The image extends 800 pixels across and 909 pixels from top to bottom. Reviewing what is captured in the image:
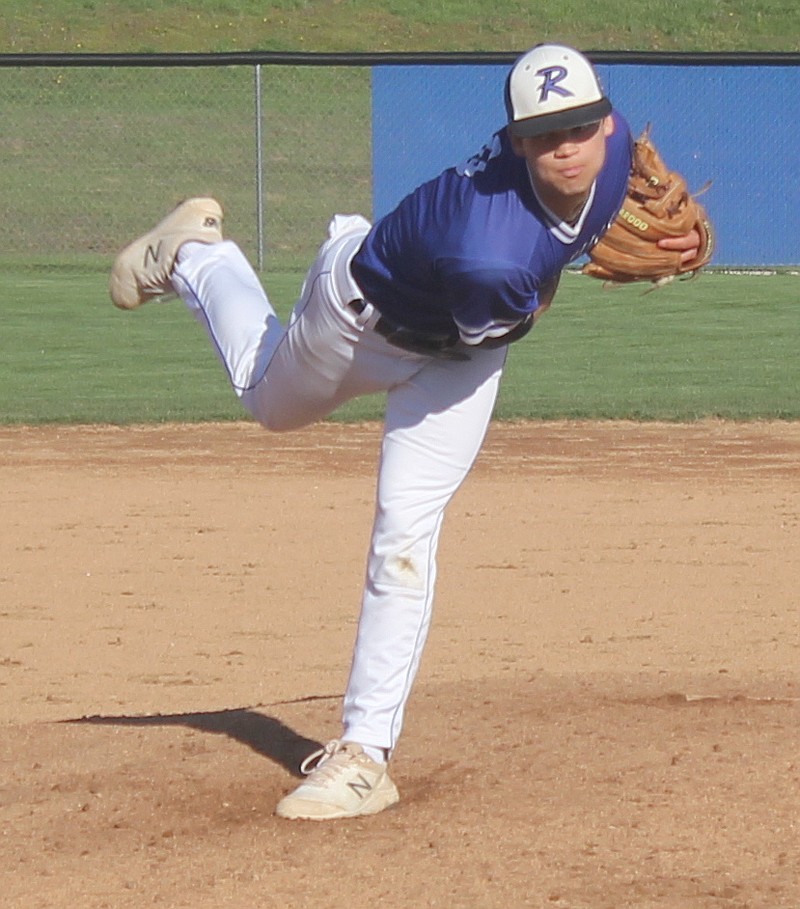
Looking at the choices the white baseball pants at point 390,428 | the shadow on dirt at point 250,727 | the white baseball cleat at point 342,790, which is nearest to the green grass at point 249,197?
the shadow on dirt at point 250,727

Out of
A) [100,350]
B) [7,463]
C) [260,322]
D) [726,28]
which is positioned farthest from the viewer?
[726,28]

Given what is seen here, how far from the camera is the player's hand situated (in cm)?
379

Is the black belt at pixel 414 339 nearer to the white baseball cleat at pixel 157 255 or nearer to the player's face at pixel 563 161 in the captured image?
the player's face at pixel 563 161

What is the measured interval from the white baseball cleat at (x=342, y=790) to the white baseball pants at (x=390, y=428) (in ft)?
0.19

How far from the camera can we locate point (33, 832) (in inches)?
152

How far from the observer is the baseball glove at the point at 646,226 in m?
3.76

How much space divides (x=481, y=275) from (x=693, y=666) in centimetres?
274

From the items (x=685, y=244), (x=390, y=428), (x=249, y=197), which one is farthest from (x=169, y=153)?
(x=685, y=244)

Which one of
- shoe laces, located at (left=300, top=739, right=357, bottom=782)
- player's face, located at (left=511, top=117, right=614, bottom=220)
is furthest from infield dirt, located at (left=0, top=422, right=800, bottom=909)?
player's face, located at (left=511, top=117, right=614, bottom=220)

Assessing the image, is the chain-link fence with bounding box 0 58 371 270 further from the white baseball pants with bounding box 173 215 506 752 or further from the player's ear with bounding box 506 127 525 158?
the player's ear with bounding box 506 127 525 158

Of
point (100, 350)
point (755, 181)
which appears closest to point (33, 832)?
point (100, 350)

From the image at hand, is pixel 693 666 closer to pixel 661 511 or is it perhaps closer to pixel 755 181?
pixel 661 511

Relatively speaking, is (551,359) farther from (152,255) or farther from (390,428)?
(390,428)

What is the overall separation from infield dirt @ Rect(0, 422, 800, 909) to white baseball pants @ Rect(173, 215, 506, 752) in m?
0.33
